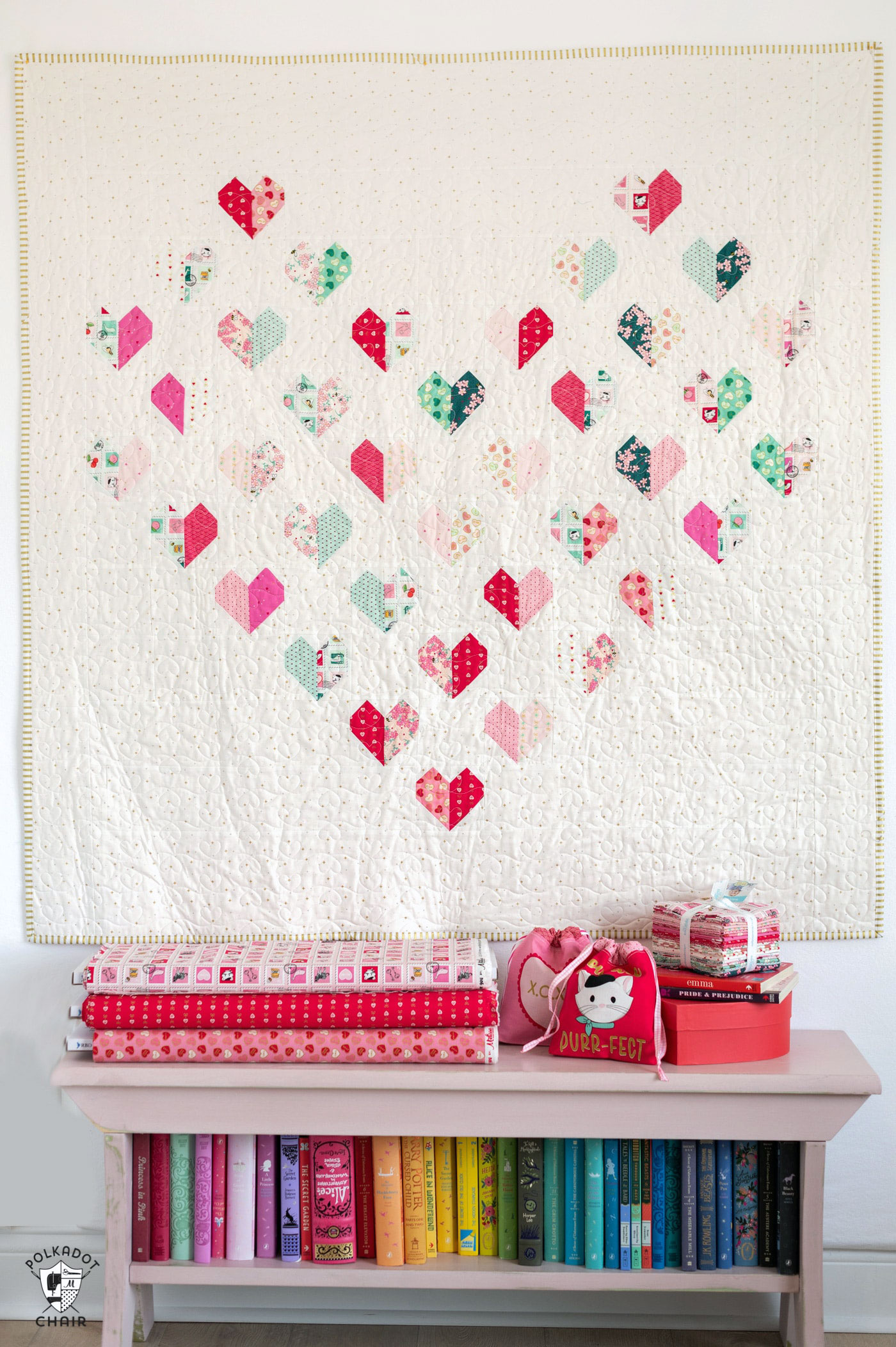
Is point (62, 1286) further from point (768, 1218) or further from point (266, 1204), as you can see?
point (768, 1218)

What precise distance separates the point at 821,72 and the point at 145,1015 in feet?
6.79

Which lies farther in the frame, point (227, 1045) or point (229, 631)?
point (229, 631)

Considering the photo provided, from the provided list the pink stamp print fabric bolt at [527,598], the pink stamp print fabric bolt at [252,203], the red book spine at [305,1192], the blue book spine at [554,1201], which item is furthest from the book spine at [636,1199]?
the pink stamp print fabric bolt at [252,203]

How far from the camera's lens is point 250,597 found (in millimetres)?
1834

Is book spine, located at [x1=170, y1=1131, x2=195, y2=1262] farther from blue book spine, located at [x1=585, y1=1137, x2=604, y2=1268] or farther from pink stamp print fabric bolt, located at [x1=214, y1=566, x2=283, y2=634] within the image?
pink stamp print fabric bolt, located at [x1=214, y1=566, x2=283, y2=634]

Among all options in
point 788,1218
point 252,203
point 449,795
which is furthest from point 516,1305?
point 252,203

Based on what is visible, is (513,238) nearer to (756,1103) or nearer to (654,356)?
(654,356)

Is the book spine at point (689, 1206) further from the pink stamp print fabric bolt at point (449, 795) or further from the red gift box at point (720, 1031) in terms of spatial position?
the pink stamp print fabric bolt at point (449, 795)

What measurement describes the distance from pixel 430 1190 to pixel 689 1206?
0.43 m

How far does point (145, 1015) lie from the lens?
159 cm

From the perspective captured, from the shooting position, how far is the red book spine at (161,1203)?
1.64 metres

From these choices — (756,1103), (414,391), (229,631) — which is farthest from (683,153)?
(756,1103)

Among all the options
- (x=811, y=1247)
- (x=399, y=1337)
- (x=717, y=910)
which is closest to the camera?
(x=811, y=1247)

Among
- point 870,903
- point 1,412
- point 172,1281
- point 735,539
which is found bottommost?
point 172,1281
